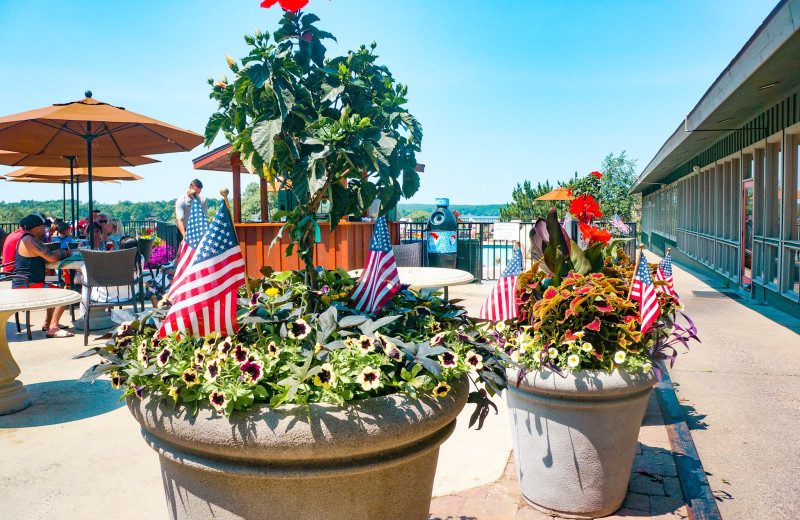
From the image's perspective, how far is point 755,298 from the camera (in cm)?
1070

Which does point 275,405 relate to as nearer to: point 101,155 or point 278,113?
point 278,113

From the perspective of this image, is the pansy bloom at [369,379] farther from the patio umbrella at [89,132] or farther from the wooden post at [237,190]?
the wooden post at [237,190]

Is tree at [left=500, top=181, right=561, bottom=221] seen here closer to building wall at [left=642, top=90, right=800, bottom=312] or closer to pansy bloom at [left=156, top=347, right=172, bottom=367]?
building wall at [left=642, top=90, right=800, bottom=312]

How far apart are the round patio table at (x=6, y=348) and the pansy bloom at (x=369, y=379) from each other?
368 centimetres

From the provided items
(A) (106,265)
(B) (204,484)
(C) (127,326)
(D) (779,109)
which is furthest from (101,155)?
(D) (779,109)

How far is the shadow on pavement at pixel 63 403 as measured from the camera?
14.4ft

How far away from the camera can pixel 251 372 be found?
1.68 m

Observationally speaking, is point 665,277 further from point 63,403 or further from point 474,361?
point 63,403

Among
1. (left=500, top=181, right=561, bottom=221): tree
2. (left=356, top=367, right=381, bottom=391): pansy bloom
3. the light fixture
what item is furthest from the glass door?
(left=500, top=181, right=561, bottom=221): tree

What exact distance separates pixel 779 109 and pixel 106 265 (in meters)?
9.95

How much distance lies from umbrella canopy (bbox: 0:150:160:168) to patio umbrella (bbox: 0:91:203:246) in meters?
1.26

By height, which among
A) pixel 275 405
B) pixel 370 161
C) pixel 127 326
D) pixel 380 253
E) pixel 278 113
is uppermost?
pixel 278 113

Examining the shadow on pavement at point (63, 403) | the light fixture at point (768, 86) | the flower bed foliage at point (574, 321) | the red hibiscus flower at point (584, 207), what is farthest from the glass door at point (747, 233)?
the shadow on pavement at point (63, 403)

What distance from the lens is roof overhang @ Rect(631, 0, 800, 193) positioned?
5.66 m
